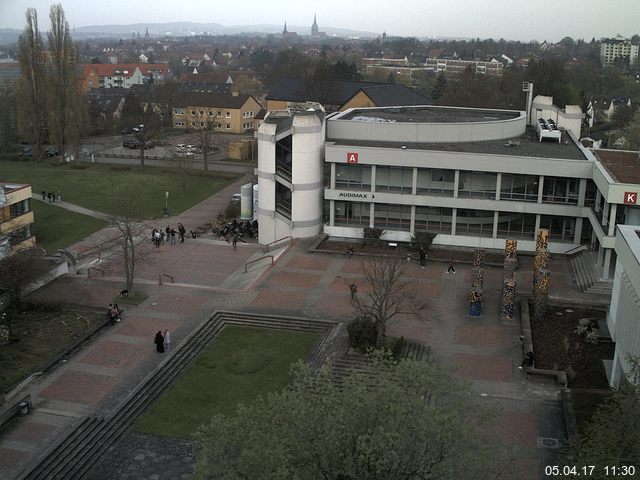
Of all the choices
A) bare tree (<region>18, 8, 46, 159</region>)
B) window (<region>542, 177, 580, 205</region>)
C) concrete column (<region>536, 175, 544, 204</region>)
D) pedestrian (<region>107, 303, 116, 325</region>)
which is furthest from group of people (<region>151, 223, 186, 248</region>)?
bare tree (<region>18, 8, 46, 159</region>)

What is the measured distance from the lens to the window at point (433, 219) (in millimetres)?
42438

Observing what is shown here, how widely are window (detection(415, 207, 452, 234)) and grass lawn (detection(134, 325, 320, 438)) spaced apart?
1510 centimetres

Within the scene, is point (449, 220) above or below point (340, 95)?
below

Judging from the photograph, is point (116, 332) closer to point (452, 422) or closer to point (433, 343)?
point (433, 343)

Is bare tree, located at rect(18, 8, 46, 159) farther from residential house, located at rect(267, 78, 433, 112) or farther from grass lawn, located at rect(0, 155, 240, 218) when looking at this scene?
residential house, located at rect(267, 78, 433, 112)

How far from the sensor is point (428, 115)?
52.9m

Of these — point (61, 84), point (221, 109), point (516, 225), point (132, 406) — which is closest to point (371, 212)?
point (516, 225)

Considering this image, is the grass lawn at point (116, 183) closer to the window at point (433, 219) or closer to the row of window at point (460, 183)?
the row of window at point (460, 183)

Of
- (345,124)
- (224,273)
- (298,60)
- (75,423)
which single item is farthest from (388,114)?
(298,60)

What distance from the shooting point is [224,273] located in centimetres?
3762

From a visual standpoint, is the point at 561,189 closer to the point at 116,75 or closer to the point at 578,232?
the point at 578,232

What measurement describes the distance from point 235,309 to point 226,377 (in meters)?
6.45

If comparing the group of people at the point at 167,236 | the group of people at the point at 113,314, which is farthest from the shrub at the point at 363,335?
the group of people at the point at 167,236

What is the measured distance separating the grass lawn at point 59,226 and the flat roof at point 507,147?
17072 mm
